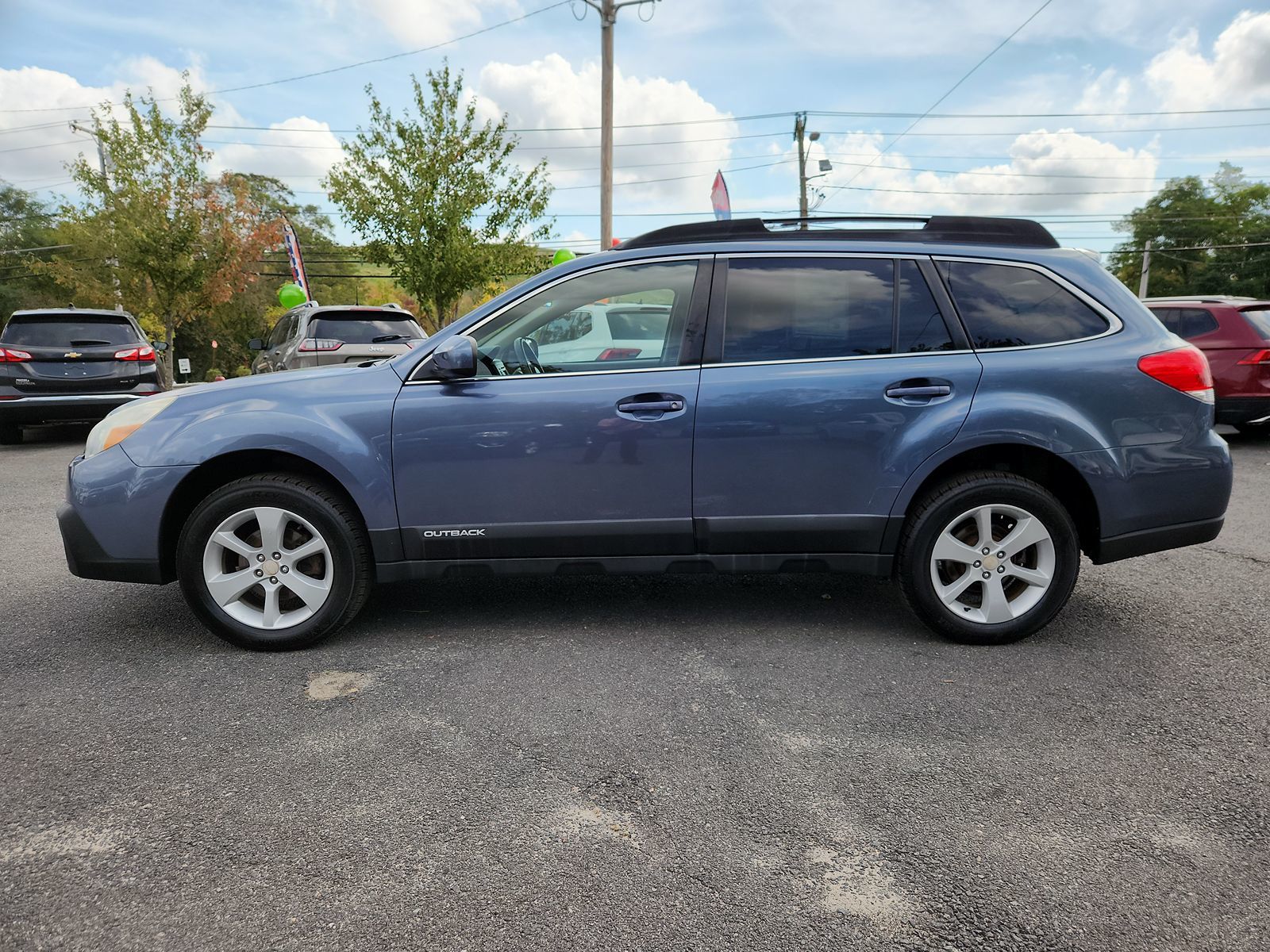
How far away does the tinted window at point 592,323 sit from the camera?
3.82 metres

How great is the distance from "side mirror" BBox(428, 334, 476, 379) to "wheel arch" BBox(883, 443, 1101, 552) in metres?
1.90

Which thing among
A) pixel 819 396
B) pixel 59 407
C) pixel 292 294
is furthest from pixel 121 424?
pixel 292 294

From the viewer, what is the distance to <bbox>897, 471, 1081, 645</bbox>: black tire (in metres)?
3.71

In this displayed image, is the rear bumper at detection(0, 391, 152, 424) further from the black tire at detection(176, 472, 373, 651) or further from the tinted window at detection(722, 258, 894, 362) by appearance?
the tinted window at detection(722, 258, 894, 362)

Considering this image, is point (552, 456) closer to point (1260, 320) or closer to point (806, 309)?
point (806, 309)

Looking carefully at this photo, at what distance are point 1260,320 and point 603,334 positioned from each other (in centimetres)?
918

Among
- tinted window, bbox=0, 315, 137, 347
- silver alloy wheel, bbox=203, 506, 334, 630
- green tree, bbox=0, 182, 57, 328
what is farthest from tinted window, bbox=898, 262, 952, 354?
green tree, bbox=0, 182, 57, 328

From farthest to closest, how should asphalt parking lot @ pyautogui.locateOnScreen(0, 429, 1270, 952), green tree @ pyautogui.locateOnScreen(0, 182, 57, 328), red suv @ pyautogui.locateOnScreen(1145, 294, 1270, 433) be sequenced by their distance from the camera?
1. green tree @ pyautogui.locateOnScreen(0, 182, 57, 328)
2. red suv @ pyautogui.locateOnScreen(1145, 294, 1270, 433)
3. asphalt parking lot @ pyautogui.locateOnScreen(0, 429, 1270, 952)

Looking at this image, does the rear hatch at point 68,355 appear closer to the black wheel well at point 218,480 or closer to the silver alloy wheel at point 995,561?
the black wheel well at point 218,480

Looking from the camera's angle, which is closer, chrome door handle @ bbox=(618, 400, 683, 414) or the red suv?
chrome door handle @ bbox=(618, 400, 683, 414)

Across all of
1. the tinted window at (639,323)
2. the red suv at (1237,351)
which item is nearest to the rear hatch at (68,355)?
the tinted window at (639,323)

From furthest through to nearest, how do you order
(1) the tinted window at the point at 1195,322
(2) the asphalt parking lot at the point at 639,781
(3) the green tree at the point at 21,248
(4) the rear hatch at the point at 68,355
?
(3) the green tree at the point at 21,248 < (4) the rear hatch at the point at 68,355 < (1) the tinted window at the point at 1195,322 < (2) the asphalt parking lot at the point at 639,781

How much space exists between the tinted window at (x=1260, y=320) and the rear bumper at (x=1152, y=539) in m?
7.35

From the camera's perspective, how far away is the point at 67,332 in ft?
36.3
